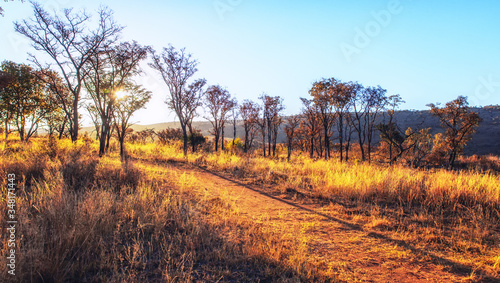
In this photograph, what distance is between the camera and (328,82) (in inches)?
996

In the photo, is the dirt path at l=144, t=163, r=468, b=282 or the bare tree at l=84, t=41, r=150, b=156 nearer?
the dirt path at l=144, t=163, r=468, b=282

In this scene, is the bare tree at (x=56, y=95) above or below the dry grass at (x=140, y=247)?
above

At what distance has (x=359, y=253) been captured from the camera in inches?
142

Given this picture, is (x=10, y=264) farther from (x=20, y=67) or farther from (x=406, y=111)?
(x=406, y=111)

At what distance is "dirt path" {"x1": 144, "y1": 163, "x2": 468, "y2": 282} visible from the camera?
300 centimetres

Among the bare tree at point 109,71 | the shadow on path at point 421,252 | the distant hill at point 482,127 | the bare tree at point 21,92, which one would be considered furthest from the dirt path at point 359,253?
the distant hill at point 482,127

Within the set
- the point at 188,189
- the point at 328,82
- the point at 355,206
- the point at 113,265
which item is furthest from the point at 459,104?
the point at 113,265

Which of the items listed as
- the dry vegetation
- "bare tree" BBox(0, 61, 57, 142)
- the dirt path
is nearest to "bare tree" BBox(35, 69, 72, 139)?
"bare tree" BBox(0, 61, 57, 142)

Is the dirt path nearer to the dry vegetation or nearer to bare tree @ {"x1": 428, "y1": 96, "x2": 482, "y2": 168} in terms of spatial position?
the dry vegetation

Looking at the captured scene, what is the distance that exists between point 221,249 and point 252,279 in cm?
75

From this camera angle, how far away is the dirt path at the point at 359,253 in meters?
3.00

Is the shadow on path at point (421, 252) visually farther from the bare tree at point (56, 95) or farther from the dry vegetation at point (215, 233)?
the bare tree at point (56, 95)

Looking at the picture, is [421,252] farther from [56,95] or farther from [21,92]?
[56,95]

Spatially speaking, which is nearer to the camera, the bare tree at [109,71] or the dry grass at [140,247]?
the dry grass at [140,247]
